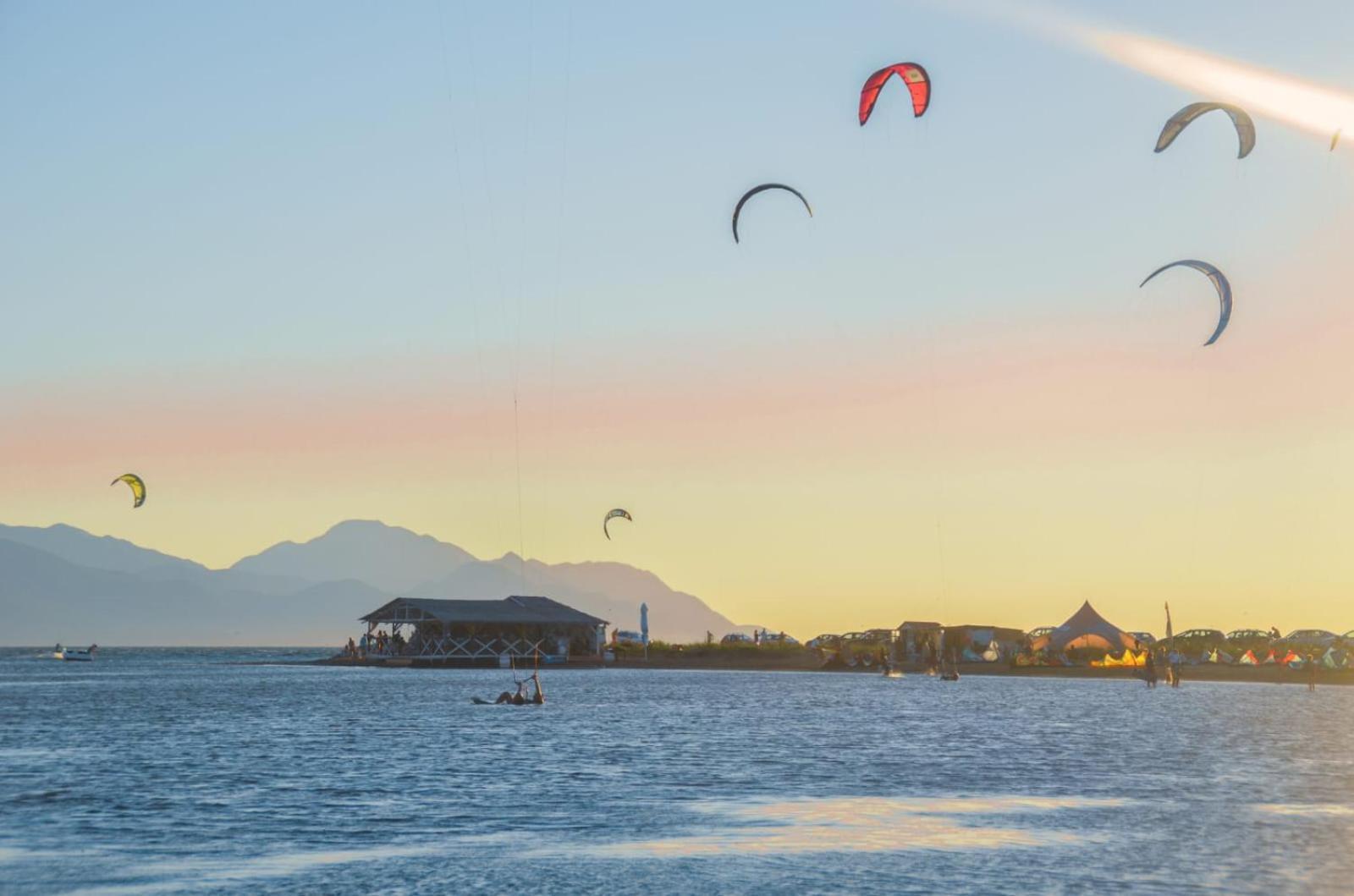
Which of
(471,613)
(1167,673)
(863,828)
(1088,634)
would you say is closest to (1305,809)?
(863,828)

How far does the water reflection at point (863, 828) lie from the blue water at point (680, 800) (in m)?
0.09

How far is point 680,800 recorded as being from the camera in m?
30.1

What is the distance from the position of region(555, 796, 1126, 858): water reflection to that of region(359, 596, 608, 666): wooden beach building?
77.9 m

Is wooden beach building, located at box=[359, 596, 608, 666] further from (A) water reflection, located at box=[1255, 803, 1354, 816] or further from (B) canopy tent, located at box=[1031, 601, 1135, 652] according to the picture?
(A) water reflection, located at box=[1255, 803, 1354, 816]

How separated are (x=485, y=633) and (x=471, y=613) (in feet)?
19.7

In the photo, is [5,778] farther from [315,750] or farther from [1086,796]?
[1086,796]

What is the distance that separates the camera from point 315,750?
42.4 metres

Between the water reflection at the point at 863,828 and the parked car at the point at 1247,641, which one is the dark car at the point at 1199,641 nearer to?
the parked car at the point at 1247,641

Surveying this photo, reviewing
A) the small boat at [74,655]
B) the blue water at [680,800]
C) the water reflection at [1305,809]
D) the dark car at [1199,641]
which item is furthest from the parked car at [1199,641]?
the small boat at [74,655]

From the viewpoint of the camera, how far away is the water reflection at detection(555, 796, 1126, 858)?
24.1 m

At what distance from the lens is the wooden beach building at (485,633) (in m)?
107

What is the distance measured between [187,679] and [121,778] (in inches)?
3127

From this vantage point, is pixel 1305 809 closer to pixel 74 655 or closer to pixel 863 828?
pixel 863 828

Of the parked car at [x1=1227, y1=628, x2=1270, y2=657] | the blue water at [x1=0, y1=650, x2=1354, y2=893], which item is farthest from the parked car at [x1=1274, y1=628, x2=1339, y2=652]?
the blue water at [x1=0, y1=650, x2=1354, y2=893]
